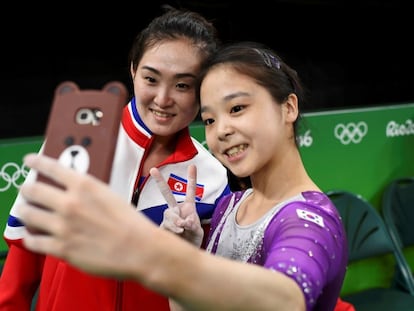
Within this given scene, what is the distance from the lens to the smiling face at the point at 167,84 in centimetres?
92

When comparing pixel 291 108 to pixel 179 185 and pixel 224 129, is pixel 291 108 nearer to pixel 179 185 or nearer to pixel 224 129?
pixel 224 129

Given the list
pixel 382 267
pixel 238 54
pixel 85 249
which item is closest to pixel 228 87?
pixel 238 54

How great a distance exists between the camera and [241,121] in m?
0.76

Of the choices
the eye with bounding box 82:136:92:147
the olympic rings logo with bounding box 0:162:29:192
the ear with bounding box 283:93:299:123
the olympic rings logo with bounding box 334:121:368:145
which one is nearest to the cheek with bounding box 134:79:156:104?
the ear with bounding box 283:93:299:123

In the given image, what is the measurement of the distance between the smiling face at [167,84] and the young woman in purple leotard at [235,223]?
0.09 metres

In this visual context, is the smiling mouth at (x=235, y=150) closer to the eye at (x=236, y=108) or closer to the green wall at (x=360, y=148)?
the eye at (x=236, y=108)

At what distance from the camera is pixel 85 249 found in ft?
1.43

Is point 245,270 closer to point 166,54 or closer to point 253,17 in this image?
point 166,54

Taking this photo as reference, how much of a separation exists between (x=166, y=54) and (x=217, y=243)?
335 millimetres

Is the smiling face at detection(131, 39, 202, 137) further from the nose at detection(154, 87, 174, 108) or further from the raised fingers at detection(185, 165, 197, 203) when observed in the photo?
the raised fingers at detection(185, 165, 197, 203)

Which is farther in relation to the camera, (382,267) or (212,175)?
(382,267)

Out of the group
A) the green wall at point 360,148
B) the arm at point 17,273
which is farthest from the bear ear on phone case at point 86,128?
the green wall at point 360,148

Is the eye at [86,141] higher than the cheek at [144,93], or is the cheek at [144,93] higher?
the eye at [86,141]

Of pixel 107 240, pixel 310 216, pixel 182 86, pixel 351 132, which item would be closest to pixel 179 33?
pixel 182 86
